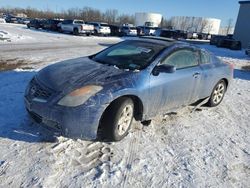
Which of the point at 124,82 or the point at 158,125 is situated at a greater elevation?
the point at 124,82

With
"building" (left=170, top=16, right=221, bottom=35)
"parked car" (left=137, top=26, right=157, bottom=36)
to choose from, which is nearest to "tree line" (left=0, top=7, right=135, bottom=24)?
"building" (left=170, top=16, right=221, bottom=35)

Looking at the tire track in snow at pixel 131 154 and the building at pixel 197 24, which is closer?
the tire track in snow at pixel 131 154

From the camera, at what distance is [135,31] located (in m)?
42.0

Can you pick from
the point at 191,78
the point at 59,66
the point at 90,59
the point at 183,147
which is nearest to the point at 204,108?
the point at 191,78

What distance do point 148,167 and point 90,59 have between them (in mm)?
2397

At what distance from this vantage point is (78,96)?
3.67 metres

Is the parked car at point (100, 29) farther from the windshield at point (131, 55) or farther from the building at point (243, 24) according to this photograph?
the windshield at point (131, 55)

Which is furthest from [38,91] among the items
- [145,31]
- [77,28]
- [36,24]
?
[145,31]

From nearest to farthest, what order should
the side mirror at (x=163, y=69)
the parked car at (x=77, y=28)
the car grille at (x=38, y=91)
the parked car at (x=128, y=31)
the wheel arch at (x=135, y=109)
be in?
the car grille at (x=38, y=91) < the wheel arch at (x=135, y=109) < the side mirror at (x=163, y=69) < the parked car at (x=77, y=28) < the parked car at (x=128, y=31)

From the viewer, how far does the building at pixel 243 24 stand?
3859cm

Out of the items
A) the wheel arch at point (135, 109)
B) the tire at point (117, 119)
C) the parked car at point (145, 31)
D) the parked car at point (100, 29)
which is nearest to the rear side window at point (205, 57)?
the wheel arch at point (135, 109)

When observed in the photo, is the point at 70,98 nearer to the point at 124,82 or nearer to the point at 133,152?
the point at 124,82

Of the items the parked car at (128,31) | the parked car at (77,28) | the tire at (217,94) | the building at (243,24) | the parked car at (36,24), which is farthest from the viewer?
the parked car at (128,31)

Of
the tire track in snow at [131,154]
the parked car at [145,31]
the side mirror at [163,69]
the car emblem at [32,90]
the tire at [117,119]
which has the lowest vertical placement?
the parked car at [145,31]
